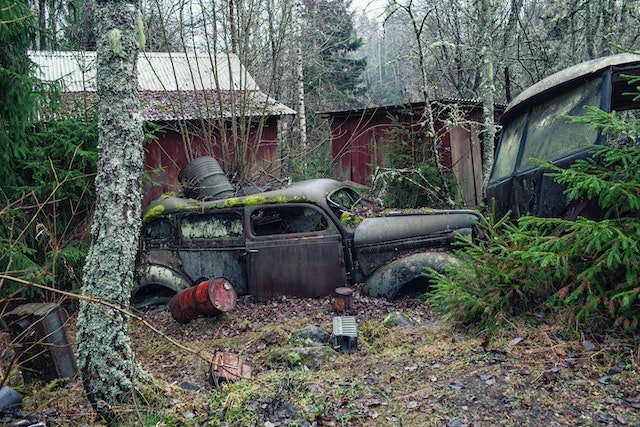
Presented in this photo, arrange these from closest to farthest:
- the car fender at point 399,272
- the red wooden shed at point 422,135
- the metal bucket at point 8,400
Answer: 1. the metal bucket at point 8,400
2. the car fender at point 399,272
3. the red wooden shed at point 422,135

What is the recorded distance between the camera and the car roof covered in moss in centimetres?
712

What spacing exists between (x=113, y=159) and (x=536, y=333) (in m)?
3.53

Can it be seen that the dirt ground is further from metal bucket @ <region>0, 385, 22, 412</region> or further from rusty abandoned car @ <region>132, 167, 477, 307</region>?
rusty abandoned car @ <region>132, 167, 477, 307</region>

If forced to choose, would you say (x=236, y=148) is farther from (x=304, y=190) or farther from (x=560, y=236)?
(x=560, y=236)

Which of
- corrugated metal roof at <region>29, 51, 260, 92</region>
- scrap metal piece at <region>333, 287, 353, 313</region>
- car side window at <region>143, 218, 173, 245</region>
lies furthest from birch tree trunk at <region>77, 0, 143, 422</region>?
corrugated metal roof at <region>29, 51, 260, 92</region>

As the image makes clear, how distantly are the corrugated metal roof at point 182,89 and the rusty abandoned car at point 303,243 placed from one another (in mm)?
3603

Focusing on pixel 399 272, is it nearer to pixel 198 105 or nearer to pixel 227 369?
pixel 227 369

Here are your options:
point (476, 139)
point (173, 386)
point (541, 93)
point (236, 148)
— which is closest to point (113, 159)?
point (173, 386)

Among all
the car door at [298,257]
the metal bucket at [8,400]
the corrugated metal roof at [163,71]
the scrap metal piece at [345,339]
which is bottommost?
the scrap metal piece at [345,339]

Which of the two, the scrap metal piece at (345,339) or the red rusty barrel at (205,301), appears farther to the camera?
the red rusty barrel at (205,301)

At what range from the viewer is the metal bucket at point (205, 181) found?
25.5ft

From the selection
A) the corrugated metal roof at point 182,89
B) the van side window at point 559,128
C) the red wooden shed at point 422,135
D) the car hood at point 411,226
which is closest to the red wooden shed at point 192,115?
the corrugated metal roof at point 182,89

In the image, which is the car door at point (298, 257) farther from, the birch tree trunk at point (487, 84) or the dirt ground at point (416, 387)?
the birch tree trunk at point (487, 84)

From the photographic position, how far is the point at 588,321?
12.2 ft
